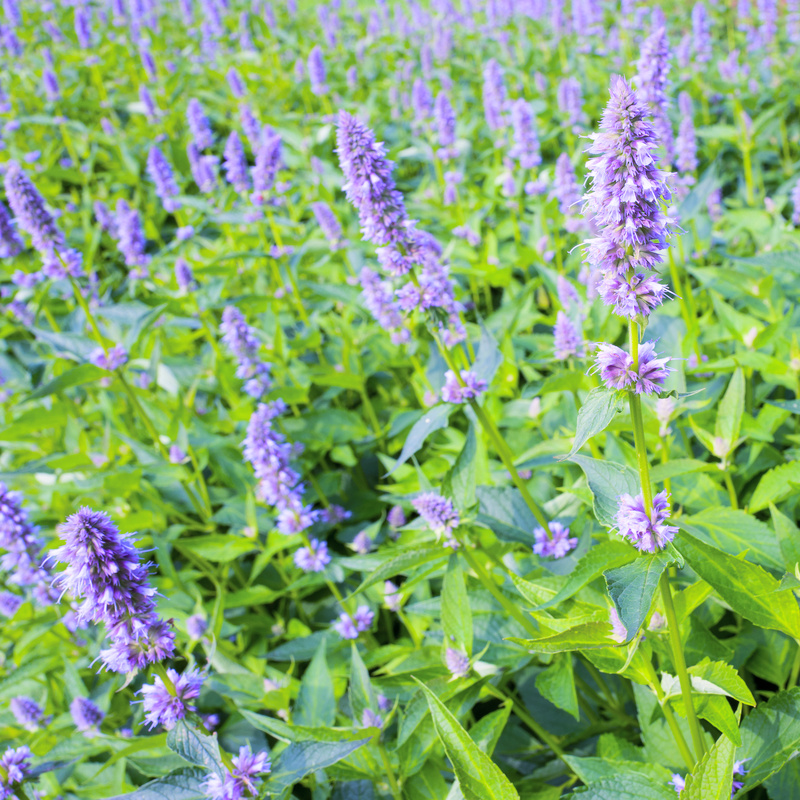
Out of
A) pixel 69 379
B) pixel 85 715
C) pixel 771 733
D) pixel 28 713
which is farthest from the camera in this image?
pixel 69 379

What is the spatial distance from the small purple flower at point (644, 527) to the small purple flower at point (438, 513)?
0.89 metres

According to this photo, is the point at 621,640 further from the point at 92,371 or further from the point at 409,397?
the point at 409,397

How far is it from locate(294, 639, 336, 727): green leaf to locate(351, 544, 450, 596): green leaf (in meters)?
0.88

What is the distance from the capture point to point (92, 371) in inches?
150

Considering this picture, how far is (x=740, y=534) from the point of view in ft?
8.78

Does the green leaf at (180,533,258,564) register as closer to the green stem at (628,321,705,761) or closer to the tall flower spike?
the green stem at (628,321,705,761)

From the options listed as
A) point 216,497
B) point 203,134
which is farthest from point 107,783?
point 203,134

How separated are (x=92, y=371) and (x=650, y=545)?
327 centimetres

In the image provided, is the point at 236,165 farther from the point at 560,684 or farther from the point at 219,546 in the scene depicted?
the point at 560,684

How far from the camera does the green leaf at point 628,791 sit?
6.60 feet

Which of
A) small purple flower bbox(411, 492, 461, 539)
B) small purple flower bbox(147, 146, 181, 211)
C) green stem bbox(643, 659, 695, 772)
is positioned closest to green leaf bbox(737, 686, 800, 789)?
green stem bbox(643, 659, 695, 772)

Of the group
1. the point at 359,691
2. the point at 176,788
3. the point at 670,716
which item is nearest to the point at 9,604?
the point at 359,691

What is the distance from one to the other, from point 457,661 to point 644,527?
45.5 inches

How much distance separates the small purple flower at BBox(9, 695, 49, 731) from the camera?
354 cm
